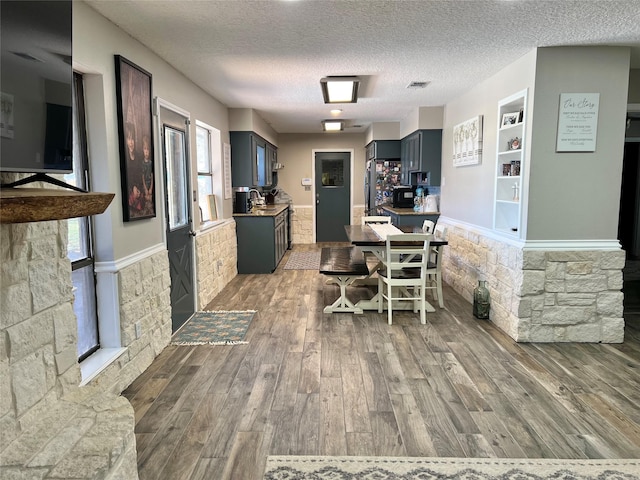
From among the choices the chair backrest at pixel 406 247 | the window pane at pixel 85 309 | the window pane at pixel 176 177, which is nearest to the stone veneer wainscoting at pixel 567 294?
the chair backrest at pixel 406 247

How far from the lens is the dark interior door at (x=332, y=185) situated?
9.61 meters

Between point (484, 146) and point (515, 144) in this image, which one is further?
point (484, 146)

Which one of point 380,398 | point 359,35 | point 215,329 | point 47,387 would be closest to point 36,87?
point 47,387

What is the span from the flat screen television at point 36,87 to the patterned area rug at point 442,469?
Result: 1.70 m

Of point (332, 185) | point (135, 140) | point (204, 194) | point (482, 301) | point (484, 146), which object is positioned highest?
point (484, 146)

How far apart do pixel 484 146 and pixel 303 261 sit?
12.3ft

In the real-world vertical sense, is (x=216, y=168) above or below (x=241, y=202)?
above

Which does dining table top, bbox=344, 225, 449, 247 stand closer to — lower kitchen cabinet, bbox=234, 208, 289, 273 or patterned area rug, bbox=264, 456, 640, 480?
lower kitchen cabinet, bbox=234, 208, 289, 273

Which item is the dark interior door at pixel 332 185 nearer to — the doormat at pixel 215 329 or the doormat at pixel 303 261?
the doormat at pixel 303 261

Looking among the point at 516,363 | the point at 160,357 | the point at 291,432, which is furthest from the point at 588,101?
the point at 160,357

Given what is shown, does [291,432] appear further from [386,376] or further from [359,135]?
[359,135]

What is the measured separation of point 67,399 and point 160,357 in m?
1.57

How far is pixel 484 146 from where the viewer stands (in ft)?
15.4

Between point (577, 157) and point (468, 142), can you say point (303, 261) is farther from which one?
point (577, 157)
